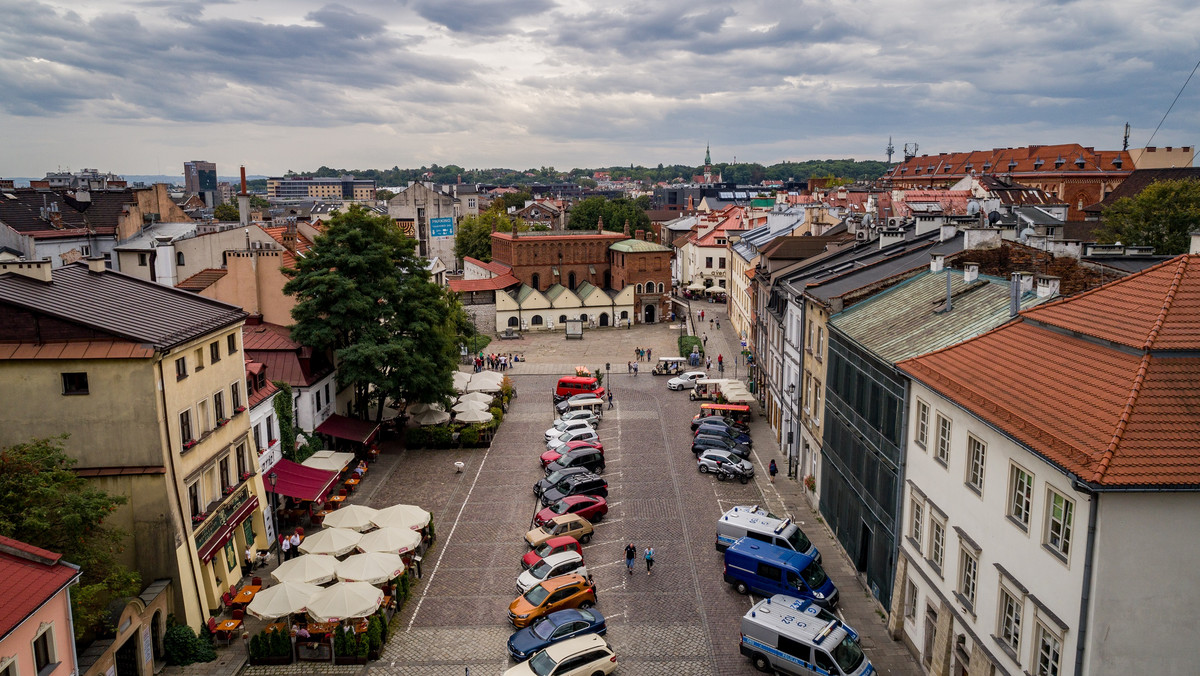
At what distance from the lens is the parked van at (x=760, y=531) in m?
29.7

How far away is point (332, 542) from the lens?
1139 inches

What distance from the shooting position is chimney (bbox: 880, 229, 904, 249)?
42844 millimetres

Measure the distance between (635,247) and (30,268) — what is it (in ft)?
235

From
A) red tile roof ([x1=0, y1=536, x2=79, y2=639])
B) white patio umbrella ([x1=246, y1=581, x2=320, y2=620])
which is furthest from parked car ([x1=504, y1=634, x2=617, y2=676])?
red tile roof ([x1=0, y1=536, x2=79, y2=639])

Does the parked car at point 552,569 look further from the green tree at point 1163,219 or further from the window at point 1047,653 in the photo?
the green tree at point 1163,219

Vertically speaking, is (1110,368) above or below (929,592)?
above

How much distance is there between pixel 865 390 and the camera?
2800 centimetres

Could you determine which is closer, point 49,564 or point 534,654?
point 49,564

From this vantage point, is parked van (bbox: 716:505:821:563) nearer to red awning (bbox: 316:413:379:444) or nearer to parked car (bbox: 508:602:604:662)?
parked car (bbox: 508:602:604:662)

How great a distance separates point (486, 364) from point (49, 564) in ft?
170

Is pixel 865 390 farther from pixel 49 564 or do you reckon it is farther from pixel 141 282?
pixel 141 282

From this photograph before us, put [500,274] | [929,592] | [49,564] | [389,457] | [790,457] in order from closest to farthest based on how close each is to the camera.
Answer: [49,564]
[929,592]
[790,457]
[389,457]
[500,274]

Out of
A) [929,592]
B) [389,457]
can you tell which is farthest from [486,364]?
[929,592]

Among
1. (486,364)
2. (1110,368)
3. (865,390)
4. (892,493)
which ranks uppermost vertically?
(1110,368)
